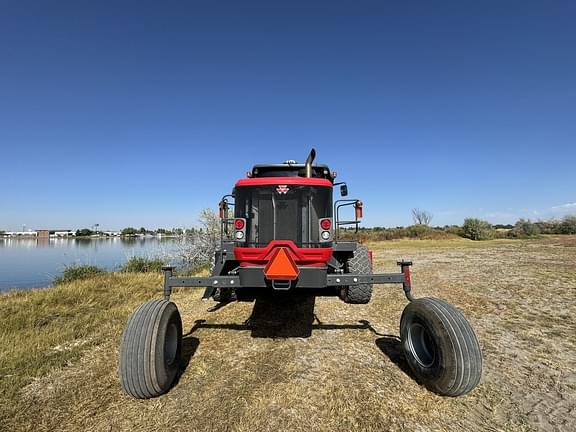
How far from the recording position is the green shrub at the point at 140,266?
535 inches

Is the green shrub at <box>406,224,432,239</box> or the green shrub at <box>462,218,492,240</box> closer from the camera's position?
the green shrub at <box>462,218,492,240</box>

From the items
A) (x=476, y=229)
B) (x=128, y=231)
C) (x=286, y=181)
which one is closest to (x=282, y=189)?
(x=286, y=181)

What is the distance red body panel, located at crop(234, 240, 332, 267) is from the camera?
11.7 feet

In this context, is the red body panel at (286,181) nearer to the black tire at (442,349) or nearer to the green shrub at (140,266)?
the black tire at (442,349)

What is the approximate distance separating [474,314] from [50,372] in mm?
6732

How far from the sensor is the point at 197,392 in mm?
2922

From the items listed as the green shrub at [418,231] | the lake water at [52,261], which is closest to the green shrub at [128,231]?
the lake water at [52,261]


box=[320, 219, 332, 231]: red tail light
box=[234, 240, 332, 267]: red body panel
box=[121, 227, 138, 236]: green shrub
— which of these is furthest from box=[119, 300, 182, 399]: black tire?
box=[121, 227, 138, 236]: green shrub

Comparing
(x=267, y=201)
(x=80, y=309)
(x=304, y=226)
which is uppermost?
(x=267, y=201)

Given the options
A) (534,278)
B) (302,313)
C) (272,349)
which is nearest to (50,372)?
(272,349)

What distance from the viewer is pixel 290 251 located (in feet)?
11.5

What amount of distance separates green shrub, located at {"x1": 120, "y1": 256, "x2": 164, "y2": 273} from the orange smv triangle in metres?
11.9

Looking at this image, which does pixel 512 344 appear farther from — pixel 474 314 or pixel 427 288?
pixel 427 288

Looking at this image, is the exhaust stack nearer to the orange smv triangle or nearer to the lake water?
the orange smv triangle
